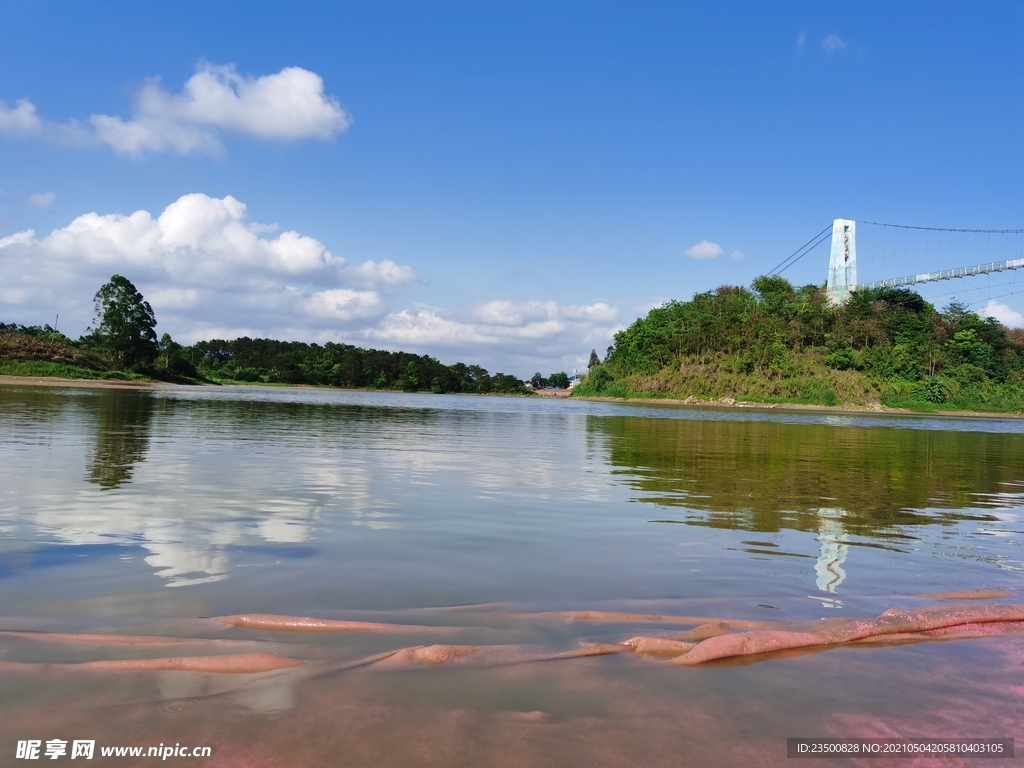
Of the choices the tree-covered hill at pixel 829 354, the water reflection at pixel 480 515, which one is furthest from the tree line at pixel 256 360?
the water reflection at pixel 480 515

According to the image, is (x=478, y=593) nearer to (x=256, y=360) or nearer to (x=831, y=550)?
(x=831, y=550)

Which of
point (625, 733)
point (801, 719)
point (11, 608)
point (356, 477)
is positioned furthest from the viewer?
point (356, 477)

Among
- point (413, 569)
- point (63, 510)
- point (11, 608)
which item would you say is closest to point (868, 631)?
point (413, 569)

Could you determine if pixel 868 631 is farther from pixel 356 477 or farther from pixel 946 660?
pixel 356 477

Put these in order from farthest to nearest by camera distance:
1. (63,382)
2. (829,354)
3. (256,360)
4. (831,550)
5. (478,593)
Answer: (256,360) < (829,354) < (63,382) < (831,550) < (478,593)

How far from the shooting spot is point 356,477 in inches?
464

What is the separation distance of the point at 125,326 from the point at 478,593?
84789 millimetres

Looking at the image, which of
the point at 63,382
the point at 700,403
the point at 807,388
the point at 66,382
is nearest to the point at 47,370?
the point at 66,382

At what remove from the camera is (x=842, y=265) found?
111750mm

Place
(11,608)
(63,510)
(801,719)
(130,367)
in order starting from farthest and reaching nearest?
(130,367) → (63,510) → (11,608) → (801,719)

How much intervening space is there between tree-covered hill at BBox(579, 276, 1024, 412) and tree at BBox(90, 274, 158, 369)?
67458 millimetres

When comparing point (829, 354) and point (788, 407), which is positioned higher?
point (829, 354)

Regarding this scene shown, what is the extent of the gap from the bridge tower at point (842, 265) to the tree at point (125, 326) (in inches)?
3842

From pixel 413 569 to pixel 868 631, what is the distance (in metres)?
3.54
